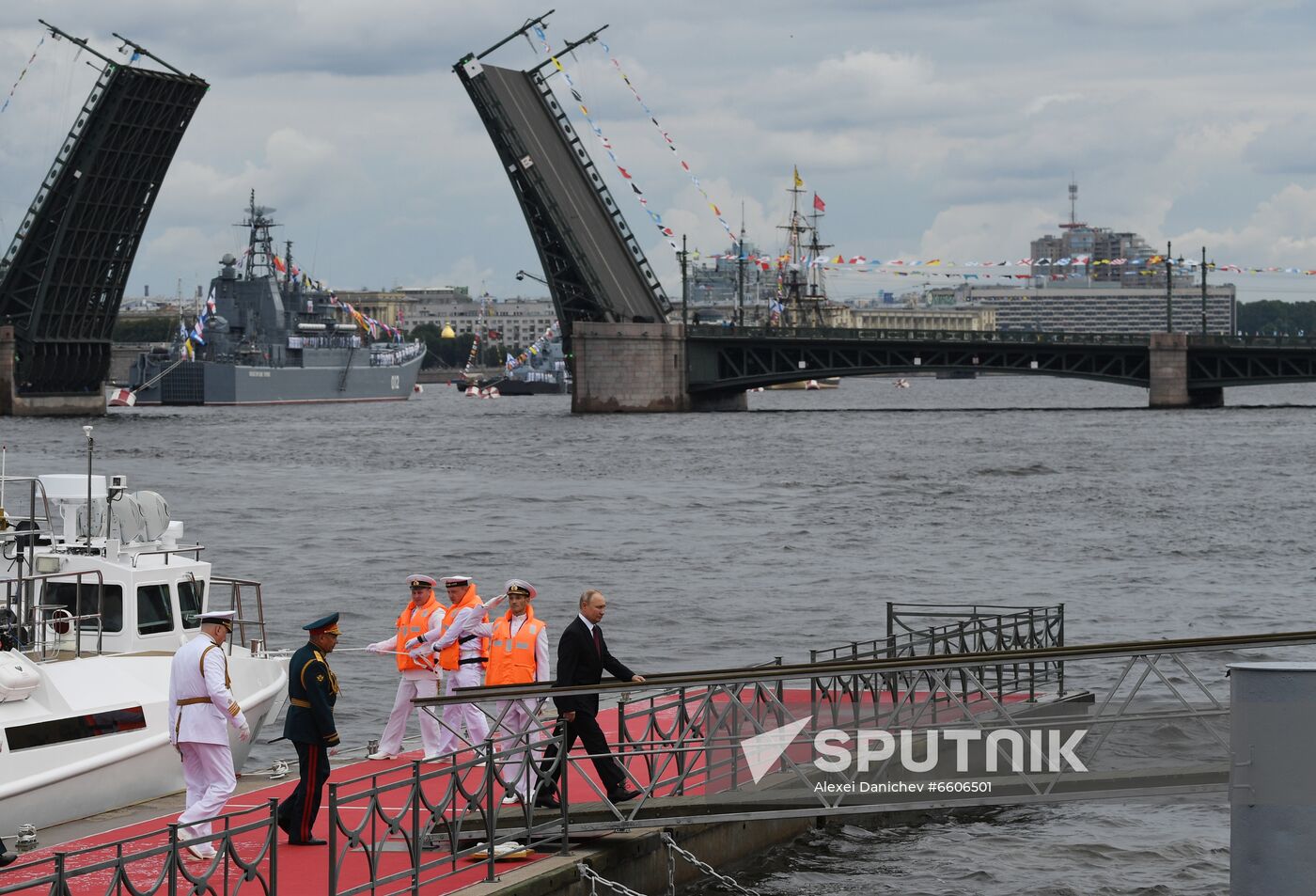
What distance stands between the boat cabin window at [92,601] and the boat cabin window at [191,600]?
46 cm

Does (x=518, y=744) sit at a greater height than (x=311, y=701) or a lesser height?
lesser

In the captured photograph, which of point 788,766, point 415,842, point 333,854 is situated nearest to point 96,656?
point 415,842

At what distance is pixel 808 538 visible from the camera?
120ft

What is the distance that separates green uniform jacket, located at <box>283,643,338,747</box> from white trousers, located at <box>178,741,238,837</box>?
15.7 inches

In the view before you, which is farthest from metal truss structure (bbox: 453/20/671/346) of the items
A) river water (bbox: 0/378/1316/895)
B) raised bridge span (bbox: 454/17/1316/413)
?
river water (bbox: 0/378/1316/895)

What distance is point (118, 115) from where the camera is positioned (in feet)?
197

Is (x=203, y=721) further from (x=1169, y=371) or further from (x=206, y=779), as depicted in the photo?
(x=1169, y=371)

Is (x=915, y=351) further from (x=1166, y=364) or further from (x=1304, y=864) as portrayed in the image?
(x=1304, y=864)

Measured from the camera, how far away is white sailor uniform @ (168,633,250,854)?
964cm

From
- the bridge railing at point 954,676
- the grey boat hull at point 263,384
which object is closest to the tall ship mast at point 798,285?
the grey boat hull at point 263,384

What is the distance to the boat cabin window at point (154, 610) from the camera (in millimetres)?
12734

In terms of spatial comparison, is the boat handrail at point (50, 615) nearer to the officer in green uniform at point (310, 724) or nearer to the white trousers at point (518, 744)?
the officer in green uniform at point (310, 724)

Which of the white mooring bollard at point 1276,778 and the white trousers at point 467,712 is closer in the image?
the white mooring bollard at point 1276,778

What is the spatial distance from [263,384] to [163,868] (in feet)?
379
